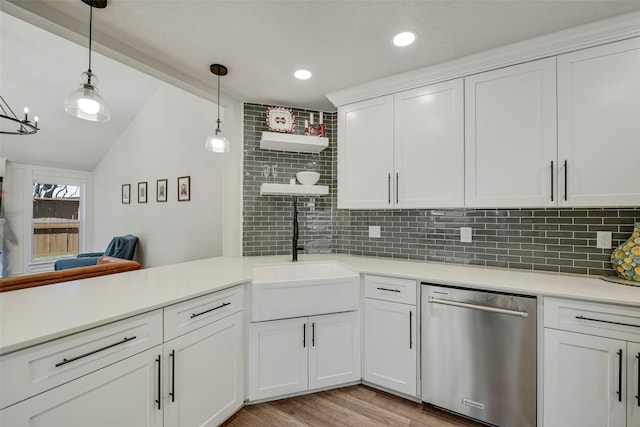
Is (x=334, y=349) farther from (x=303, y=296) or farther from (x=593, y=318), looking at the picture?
(x=593, y=318)

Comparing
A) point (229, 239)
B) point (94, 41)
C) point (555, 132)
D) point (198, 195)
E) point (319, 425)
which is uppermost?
point (94, 41)

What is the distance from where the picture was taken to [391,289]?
1983mm

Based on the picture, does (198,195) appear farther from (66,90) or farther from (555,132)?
(555,132)

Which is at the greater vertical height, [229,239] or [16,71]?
[16,71]

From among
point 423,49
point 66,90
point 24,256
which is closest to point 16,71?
point 66,90

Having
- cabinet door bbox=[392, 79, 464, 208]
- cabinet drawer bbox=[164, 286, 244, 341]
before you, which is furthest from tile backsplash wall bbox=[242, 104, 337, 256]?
cabinet drawer bbox=[164, 286, 244, 341]

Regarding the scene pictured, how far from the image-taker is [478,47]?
1873mm

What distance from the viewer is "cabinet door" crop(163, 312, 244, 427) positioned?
4.56ft

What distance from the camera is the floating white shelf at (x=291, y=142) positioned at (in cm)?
254

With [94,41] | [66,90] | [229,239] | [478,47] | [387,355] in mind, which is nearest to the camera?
[94,41]

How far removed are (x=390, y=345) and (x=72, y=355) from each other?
5.72 feet

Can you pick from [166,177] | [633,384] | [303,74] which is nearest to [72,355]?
[303,74]

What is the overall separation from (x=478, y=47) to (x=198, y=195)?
350cm

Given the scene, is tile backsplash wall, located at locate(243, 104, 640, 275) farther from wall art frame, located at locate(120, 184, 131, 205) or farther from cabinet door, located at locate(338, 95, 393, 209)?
wall art frame, located at locate(120, 184, 131, 205)
